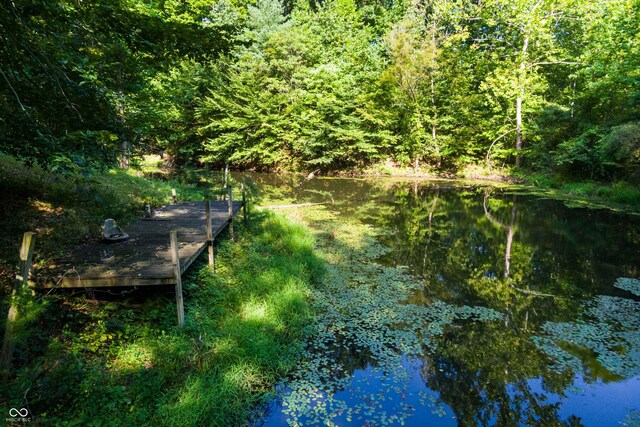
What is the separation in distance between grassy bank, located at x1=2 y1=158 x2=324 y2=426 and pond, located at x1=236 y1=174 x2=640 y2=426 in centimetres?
48

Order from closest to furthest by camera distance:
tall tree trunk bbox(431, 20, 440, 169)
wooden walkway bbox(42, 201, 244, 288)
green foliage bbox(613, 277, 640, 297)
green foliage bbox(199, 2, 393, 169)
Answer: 1. wooden walkway bbox(42, 201, 244, 288)
2. green foliage bbox(613, 277, 640, 297)
3. tall tree trunk bbox(431, 20, 440, 169)
4. green foliage bbox(199, 2, 393, 169)

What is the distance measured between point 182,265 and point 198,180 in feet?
50.8

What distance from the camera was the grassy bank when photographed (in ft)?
10.5

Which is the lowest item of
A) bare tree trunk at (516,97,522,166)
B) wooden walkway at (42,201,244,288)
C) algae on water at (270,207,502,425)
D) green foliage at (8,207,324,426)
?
algae on water at (270,207,502,425)

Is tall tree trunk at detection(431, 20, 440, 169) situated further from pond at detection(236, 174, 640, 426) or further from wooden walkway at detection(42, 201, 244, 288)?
wooden walkway at detection(42, 201, 244, 288)

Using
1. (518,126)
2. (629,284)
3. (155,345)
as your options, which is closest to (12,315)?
(155,345)

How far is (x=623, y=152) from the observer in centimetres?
1271

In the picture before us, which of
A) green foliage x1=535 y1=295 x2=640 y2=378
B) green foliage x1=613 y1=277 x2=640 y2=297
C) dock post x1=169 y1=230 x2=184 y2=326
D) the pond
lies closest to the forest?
the pond

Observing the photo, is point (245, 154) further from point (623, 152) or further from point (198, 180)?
point (623, 152)

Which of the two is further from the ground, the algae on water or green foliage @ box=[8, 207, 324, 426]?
green foliage @ box=[8, 207, 324, 426]

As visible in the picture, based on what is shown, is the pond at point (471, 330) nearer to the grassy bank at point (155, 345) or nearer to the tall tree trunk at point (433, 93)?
the grassy bank at point (155, 345)

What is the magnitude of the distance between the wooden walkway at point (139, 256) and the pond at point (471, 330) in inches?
87.6

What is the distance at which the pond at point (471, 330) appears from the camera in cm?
397

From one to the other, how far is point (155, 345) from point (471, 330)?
446cm
